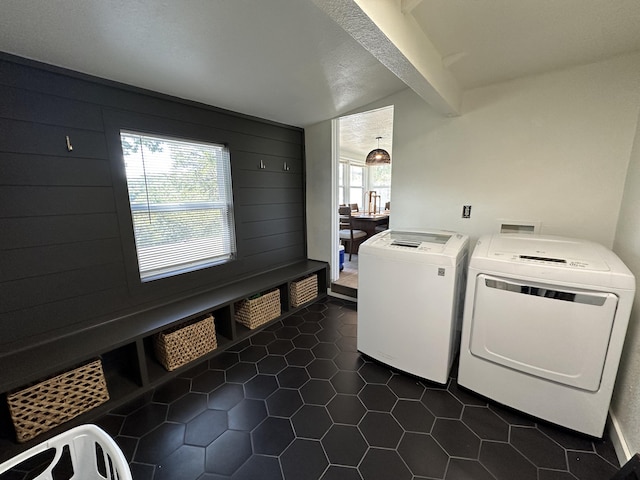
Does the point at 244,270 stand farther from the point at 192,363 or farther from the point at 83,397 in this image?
the point at 83,397

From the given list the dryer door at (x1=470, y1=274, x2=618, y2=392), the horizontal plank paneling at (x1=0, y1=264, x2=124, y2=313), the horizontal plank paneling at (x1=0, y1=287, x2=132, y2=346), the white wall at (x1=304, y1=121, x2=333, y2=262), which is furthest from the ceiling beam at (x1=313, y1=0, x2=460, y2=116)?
the horizontal plank paneling at (x1=0, y1=287, x2=132, y2=346)

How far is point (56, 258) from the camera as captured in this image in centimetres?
164

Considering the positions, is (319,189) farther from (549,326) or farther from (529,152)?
(549,326)

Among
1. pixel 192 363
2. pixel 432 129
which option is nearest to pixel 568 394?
pixel 432 129

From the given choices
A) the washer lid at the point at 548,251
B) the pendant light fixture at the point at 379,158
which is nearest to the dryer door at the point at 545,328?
the washer lid at the point at 548,251

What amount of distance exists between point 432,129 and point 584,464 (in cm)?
231

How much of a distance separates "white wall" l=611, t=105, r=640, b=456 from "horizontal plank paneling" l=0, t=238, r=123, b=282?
9.93 ft

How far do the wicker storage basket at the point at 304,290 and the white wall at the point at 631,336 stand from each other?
7.89 feet

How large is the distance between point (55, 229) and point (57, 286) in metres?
0.35

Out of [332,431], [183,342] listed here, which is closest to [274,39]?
[183,342]

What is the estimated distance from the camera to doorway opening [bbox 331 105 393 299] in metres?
3.23

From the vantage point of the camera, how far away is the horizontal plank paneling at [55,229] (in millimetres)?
1488

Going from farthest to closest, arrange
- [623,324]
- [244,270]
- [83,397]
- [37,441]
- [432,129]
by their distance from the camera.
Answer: [244,270] → [432,129] → [83,397] → [37,441] → [623,324]

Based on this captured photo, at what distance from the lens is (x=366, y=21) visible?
1022 mm
